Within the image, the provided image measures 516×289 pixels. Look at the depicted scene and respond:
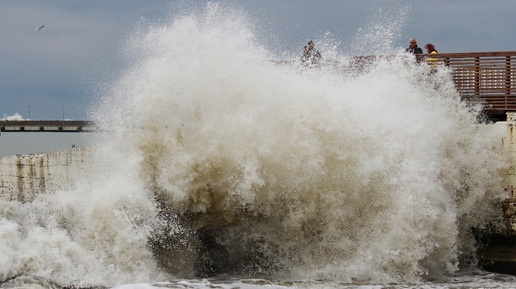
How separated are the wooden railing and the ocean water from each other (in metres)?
1.10

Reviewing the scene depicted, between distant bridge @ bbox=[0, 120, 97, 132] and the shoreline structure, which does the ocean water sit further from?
distant bridge @ bbox=[0, 120, 97, 132]

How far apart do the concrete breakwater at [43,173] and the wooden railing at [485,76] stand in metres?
7.92

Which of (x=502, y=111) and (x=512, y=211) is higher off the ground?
(x=502, y=111)

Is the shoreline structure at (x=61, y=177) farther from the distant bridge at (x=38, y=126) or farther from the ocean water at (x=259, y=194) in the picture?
the distant bridge at (x=38, y=126)

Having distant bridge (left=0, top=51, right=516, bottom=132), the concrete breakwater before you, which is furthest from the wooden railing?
the concrete breakwater

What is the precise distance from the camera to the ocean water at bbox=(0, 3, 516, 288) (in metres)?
Answer: 11.9

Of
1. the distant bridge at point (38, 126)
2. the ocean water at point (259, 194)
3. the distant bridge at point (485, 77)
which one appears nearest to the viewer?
the ocean water at point (259, 194)

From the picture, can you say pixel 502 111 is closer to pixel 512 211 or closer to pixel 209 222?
pixel 512 211

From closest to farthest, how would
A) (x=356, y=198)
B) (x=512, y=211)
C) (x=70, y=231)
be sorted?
1. (x=70, y=231)
2. (x=356, y=198)
3. (x=512, y=211)

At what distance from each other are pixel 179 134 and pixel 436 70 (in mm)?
5910

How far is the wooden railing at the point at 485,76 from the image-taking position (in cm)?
1487

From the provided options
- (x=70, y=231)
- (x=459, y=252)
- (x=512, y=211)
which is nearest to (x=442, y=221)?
(x=459, y=252)

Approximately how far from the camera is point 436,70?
14.9 m

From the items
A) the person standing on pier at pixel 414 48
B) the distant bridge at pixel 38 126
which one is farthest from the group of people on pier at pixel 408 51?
the distant bridge at pixel 38 126
